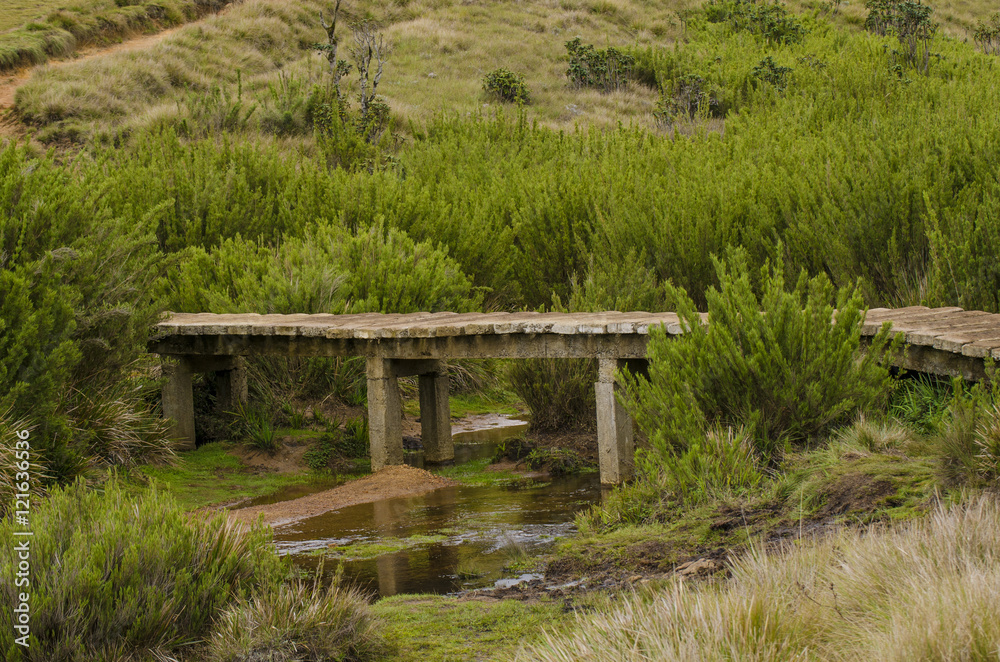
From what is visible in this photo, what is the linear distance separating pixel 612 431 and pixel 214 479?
3594mm

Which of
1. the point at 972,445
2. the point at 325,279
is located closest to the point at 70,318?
the point at 325,279

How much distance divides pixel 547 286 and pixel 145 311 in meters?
5.98

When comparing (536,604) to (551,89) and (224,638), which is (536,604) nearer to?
(224,638)

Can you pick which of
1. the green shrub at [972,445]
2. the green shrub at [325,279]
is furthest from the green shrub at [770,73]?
the green shrub at [972,445]

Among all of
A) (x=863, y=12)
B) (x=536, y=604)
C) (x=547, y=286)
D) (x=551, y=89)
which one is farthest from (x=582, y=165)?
(x=863, y=12)

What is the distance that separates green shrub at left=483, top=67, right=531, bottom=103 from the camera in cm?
2884

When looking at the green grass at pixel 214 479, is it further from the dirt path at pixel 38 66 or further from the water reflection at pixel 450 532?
the dirt path at pixel 38 66

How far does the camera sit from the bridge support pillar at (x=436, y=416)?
32.6 feet

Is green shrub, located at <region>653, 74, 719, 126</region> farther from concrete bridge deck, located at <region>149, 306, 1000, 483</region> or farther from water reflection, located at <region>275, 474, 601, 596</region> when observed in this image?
water reflection, located at <region>275, 474, 601, 596</region>

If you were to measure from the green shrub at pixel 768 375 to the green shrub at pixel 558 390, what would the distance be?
12.0 ft

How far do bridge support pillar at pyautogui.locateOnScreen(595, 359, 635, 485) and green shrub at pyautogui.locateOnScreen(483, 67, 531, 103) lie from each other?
2141 cm

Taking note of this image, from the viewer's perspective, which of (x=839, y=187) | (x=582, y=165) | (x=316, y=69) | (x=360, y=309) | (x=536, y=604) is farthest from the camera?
(x=316, y=69)

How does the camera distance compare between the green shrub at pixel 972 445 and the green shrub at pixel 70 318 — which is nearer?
the green shrub at pixel 972 445

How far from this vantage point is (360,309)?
10.8m
